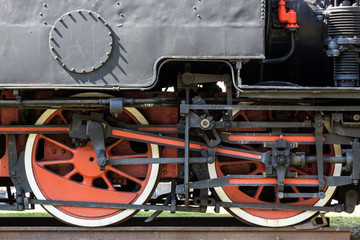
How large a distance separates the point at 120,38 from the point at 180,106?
30.7 inches

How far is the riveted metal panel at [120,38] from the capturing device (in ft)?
14.1

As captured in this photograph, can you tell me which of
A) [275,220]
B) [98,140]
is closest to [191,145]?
[98,140]

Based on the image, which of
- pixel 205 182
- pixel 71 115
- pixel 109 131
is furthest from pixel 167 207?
pixel 71 115

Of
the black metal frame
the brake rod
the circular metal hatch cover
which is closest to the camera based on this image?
the circular metal hatch cover

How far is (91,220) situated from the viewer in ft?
16.5

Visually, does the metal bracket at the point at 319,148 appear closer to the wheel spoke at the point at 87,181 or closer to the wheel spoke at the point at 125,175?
the wheel spoke at the point at 125,175

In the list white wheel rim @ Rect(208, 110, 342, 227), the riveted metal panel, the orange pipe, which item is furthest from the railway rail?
the orange pipe

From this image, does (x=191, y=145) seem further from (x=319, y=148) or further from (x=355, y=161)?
(x=355, y=161)

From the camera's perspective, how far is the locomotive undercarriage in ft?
15.6

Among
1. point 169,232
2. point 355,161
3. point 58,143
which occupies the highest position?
point 58,143

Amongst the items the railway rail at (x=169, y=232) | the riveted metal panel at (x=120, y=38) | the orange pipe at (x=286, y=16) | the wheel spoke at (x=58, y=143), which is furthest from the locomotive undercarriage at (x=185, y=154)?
the orange pipe at (x=286, y=16)

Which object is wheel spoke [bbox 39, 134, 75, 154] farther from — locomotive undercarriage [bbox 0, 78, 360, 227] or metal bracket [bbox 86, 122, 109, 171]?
metal bracket [bbox 86, 122, 109, 171]

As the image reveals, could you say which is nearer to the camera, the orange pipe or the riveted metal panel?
the riveted metal panel

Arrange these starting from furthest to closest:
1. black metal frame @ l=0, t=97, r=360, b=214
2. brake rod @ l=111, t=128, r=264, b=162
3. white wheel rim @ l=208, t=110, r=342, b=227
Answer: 1. white wheel rim @ l=208, t=110, r=342, b=227
2. brake rod @ l=111, t=128, r=264, b=162
3. black metal frame @ l=0, t=97, r=360, b=214
